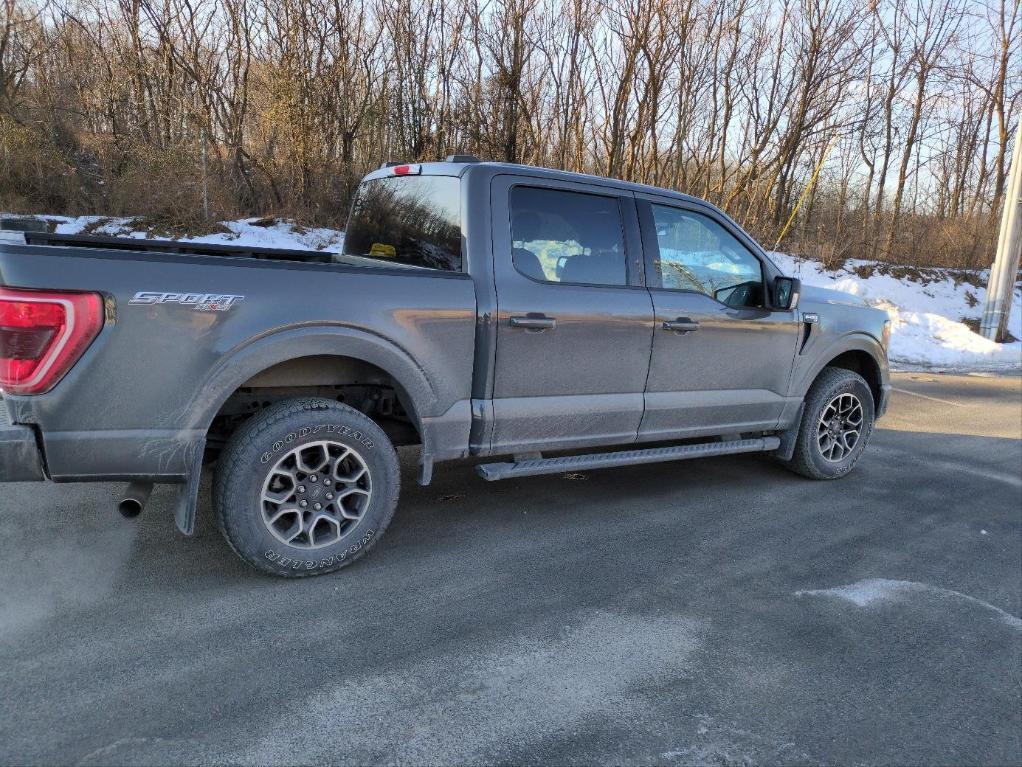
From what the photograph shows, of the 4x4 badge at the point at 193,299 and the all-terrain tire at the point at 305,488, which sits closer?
the 4x4 badge at the point at 193,299

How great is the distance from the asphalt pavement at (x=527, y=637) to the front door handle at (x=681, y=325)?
3.93 ft

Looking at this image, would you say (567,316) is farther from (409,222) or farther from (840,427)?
(840,427)

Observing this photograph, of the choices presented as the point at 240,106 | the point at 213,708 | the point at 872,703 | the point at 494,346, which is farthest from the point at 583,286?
the point at 240,106

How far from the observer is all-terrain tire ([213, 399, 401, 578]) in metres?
3.25

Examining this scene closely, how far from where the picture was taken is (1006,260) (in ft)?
44.4

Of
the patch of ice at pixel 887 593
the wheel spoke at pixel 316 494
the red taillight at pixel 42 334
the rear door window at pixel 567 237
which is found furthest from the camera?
the rear door window at pixel 567 237

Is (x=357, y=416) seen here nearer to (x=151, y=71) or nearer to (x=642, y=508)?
(x=642, y=508)

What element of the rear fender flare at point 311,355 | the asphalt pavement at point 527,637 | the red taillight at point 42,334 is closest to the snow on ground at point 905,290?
the asphalt pavement at point 527,637

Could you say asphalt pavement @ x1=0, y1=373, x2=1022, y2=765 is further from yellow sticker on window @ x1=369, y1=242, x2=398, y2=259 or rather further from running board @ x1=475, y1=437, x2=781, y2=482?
yellow sticker on window @ x1=369, y1=242, x2=398, y2=259

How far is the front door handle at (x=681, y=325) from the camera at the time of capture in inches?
171

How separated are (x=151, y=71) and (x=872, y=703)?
55.2 ft

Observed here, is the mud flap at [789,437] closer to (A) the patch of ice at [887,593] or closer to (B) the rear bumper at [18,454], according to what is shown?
(A) the patch of ice at [887,593]

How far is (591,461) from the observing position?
4270mm

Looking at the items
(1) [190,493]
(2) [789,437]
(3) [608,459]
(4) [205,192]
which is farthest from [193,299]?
(4) [205,192]
